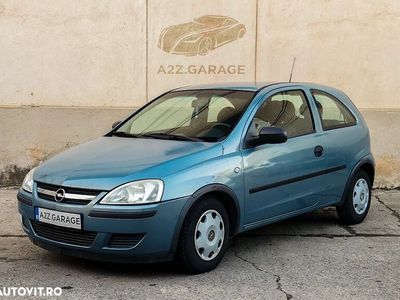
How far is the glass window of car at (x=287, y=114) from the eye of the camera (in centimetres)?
496

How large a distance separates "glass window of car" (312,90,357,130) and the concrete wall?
213cm

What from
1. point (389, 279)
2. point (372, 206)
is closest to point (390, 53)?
point (372, 206)

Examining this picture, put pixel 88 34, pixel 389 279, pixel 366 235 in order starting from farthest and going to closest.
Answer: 1. pixel 88 34
2. pixel 366 235
3. pixel 389 279

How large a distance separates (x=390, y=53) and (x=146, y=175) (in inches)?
211

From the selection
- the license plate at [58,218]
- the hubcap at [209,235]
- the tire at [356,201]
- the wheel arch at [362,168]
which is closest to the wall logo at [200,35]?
the wheel arch at [362,168]

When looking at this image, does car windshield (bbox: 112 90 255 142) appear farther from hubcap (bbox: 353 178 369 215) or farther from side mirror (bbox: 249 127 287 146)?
hubcap (bbox: 353 178 369 215)

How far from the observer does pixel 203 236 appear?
13.9 ft

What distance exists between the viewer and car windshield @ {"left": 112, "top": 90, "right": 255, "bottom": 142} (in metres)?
4.75

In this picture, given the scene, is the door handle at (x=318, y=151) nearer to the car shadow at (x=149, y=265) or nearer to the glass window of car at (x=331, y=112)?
the glass window of car at (x=331, y=112)

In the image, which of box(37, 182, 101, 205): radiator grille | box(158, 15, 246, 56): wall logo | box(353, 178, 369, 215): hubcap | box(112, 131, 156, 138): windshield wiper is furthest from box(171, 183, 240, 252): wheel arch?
box(158, 15, 246, 56): wall logo

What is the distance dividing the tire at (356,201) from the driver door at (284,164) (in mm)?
621

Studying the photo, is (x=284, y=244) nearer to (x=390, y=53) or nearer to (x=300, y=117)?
(x=300, y=117)

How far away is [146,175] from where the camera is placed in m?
4.00

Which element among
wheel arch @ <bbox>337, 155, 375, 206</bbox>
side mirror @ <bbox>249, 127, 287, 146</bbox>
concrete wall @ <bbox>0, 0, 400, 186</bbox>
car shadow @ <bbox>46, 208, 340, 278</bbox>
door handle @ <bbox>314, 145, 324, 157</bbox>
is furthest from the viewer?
concrete wall @ <bbox>0, 0, 400, 186</bbox>
